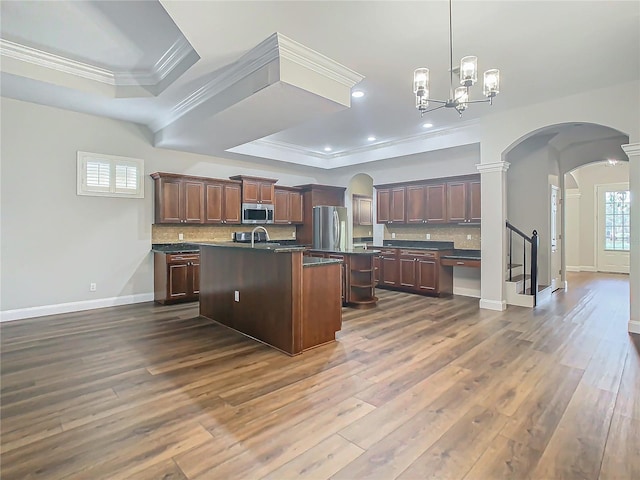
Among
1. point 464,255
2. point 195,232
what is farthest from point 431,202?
point 195,232

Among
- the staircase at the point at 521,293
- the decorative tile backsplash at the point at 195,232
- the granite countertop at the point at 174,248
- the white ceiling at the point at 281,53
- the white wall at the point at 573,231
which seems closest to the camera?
the white ceiling at the point at 281,53

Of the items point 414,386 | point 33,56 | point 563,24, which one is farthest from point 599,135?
point 33,56

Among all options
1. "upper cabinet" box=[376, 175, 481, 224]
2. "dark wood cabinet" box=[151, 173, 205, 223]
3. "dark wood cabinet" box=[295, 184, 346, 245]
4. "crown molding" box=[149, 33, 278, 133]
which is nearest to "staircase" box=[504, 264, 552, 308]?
"upper cabinet" box=[376, 175, 481, 224]

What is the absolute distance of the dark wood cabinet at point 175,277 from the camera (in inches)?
225

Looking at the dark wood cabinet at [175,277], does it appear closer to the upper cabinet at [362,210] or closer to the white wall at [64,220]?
the white wall at [64,220]

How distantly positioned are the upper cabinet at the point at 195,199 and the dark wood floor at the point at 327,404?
235cm

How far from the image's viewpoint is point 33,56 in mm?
3900

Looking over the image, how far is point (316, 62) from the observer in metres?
3.56

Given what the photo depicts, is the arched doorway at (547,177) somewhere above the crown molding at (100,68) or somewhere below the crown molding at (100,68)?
below

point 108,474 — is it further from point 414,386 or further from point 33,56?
point 33,56

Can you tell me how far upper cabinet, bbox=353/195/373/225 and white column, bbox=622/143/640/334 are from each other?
6.83 meters

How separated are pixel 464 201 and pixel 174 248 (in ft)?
18.0

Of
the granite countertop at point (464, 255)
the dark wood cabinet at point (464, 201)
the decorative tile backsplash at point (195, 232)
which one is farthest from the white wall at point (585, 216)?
the decorative tile backsplash at point (195, 232)

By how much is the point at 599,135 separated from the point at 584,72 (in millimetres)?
3281
